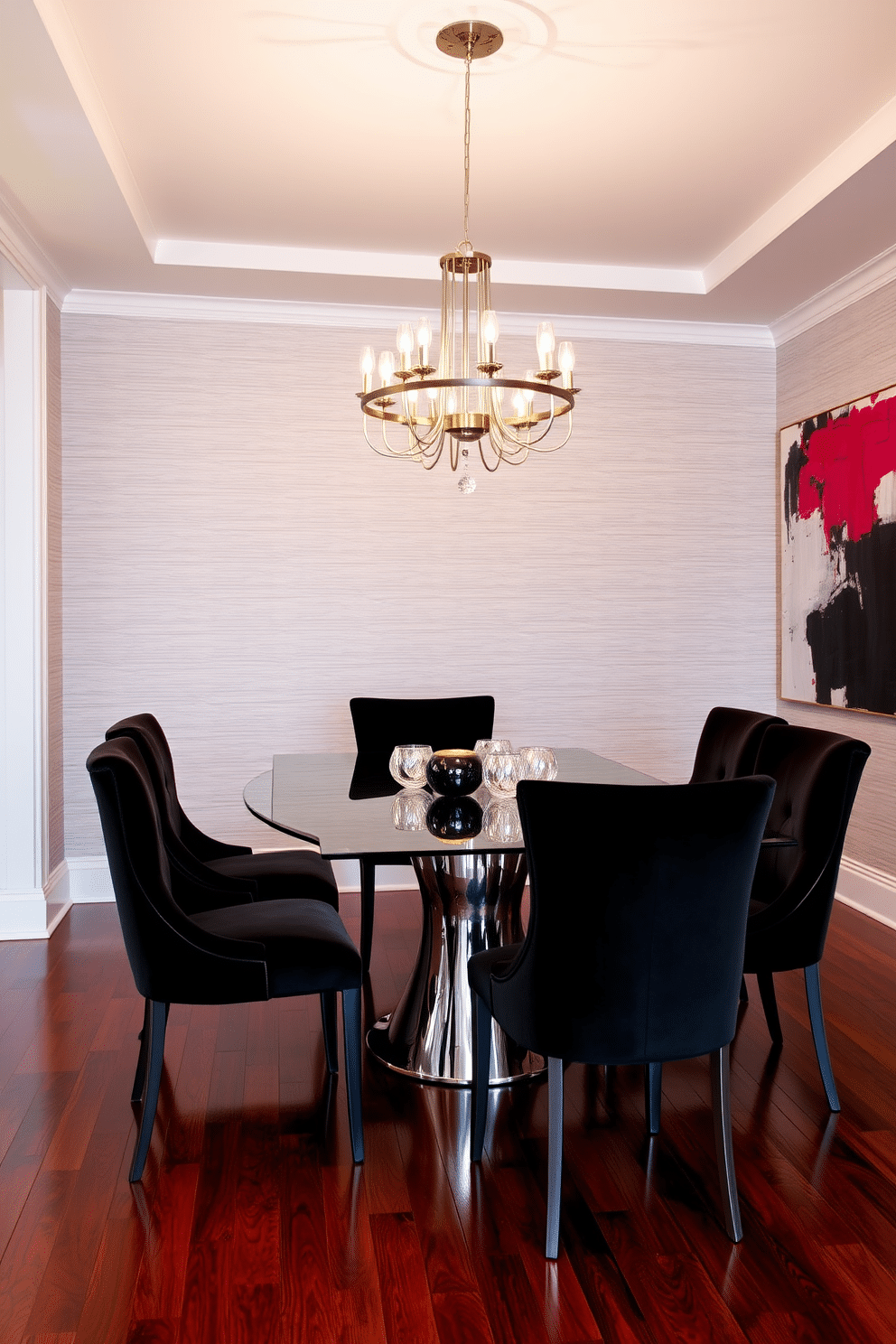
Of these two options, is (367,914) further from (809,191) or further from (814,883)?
(809,191)

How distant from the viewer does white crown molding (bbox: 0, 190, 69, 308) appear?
3404mm

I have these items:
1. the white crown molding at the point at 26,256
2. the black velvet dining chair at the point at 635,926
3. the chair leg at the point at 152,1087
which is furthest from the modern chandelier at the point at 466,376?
the chair leg at the point at 152,1087

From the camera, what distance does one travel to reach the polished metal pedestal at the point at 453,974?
2.69 m

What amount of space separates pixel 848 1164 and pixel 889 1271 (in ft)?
1.24

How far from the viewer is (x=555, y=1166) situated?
6.33 feet

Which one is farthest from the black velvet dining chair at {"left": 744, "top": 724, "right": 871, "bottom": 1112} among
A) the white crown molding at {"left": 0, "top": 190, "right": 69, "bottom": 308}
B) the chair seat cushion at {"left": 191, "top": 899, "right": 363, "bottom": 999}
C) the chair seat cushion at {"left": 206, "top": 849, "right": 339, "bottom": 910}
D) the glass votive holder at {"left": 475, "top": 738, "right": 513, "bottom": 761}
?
the white crown molding at {"left": 0, "top": 190, "right": 69, "bottom": 308}

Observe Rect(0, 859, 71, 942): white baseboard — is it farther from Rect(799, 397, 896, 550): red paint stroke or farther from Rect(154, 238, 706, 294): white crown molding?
Rect(799, 397, 896, 550): red paint stroke

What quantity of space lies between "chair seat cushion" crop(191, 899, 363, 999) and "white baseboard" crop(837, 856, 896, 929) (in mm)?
2414

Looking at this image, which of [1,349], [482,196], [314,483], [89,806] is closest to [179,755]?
[89,806]

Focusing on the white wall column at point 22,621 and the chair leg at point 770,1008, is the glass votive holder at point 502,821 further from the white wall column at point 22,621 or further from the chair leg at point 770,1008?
the white wall column at point 22,621

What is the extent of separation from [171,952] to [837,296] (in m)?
3.74

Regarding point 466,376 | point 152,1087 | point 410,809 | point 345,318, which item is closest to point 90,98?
point 466,376

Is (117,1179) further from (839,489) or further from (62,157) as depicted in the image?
(839,489)

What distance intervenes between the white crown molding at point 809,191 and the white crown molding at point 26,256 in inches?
105
